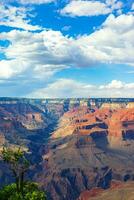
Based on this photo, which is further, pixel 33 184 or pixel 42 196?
pixel 33 184

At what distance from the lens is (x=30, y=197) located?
65812 mm

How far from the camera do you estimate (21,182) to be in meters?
66.8

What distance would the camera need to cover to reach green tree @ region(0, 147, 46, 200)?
216 ft

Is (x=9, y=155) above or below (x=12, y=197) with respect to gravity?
above

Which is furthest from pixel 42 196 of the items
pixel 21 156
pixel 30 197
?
pixel 21 156

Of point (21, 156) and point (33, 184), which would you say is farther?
point (33, 184)

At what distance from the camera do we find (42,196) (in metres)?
66.4

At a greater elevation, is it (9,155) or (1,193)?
(9,155)

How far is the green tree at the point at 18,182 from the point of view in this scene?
65.8m

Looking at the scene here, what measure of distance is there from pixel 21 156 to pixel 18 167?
2.65m

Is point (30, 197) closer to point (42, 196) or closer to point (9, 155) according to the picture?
point (42, 196)

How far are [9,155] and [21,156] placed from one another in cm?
182

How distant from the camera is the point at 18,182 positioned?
67000mm

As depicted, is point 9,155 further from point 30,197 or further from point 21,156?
point 30,197
